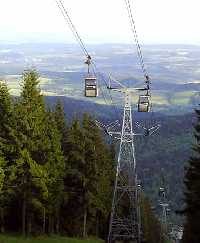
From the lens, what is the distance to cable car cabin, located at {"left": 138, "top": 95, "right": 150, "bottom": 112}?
1212 inches

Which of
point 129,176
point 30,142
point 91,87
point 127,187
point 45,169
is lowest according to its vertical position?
point 127,187

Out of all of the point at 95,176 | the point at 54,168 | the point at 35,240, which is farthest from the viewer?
the point at 95,176

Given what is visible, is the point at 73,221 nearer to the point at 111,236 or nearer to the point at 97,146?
the point at 97,146

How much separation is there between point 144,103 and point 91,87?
594 cm

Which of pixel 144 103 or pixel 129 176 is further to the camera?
pixel 129 176

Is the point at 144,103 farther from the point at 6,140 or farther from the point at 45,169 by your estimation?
the point at 45,169

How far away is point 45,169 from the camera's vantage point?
41.8 meters

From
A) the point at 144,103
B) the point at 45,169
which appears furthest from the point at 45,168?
the point at 144,103

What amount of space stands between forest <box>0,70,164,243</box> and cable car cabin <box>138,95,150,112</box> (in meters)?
10.5

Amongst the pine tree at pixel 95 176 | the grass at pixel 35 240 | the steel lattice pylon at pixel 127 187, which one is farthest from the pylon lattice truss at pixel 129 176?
the pine tree at pixel 95 176

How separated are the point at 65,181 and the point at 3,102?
1174 centimetres

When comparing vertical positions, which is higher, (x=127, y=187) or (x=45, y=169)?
(x=45, y=169)

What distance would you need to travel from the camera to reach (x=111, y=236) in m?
38.4

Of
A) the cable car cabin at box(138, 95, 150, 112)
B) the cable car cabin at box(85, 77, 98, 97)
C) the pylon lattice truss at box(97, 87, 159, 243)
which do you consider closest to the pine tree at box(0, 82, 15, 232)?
the pylon lattice truss at box(97, 87, 159, 243)
